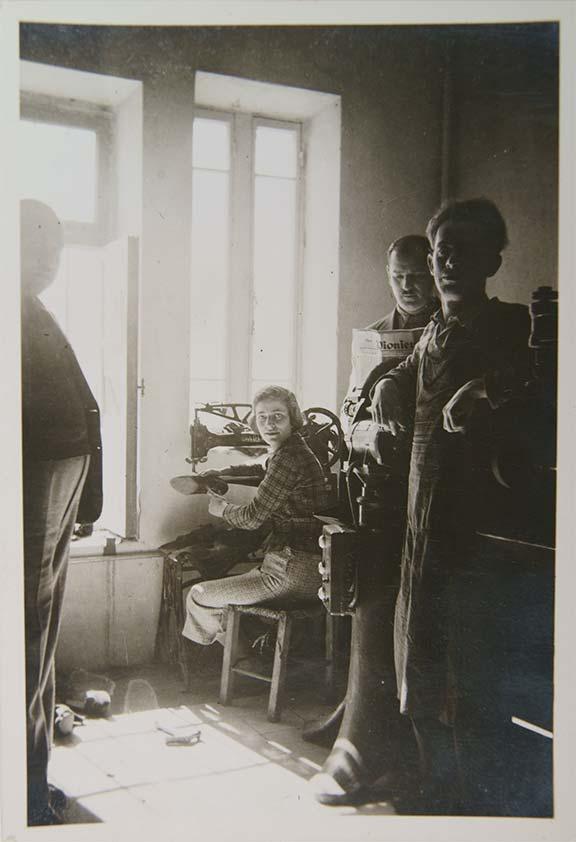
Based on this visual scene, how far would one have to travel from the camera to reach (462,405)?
1.35m

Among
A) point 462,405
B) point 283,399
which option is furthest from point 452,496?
point 283,399

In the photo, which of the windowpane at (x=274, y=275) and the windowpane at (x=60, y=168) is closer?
the windowpane at (x=60, y=168)

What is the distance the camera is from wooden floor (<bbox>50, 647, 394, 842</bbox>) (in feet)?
4.31

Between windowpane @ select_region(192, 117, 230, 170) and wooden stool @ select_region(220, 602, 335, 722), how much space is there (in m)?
0.97

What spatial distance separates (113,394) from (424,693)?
36.4 inches

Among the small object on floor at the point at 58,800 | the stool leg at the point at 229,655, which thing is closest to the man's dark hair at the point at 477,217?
the stool leg at the point at 229,655

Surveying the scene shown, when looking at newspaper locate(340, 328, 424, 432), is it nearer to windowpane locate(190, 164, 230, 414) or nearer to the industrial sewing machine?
the industrial sewing machine

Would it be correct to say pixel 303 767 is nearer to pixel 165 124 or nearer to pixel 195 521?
pixel 195 521

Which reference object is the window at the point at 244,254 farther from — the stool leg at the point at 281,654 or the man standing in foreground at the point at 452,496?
the stool leg at the point at 281,654

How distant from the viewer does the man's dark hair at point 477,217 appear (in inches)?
53.3

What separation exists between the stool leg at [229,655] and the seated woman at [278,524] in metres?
0.02

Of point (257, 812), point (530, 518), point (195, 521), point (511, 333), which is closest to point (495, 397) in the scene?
point (511, 333)

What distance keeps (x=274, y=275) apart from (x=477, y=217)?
0.45m

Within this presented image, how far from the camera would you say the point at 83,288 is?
1378mm
